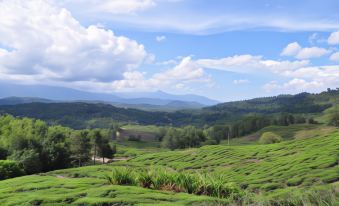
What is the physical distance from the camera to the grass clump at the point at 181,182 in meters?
23.0

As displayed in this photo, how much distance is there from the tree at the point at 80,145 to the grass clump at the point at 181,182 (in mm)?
80012

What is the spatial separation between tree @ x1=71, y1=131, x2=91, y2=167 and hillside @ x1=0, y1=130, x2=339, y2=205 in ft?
56.4

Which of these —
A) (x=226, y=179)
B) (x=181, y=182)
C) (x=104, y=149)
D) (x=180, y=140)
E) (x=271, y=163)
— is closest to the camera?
(x=181, y=182)

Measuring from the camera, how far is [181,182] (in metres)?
24.4

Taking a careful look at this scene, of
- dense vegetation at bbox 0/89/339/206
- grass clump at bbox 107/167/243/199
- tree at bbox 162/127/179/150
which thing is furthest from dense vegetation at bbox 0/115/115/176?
tree at bbox 162/127/179/150

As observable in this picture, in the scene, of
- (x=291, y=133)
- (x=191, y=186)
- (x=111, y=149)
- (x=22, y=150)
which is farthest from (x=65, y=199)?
(x=291, y=133)

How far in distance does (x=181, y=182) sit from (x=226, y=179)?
3409 cm

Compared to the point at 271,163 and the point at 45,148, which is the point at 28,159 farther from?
→ the point at 271,163

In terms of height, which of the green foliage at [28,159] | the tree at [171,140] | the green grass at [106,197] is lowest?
the tree at [171,140]

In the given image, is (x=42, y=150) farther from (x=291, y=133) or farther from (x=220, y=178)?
(x=291, y=133)

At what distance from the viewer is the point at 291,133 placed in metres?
174

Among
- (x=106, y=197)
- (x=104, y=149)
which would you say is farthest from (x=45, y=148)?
(x=106, y=197)

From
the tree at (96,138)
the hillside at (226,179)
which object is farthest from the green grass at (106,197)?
the tree at (96,138)

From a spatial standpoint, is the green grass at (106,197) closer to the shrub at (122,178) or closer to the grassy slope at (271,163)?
the shrub at (122,178)
